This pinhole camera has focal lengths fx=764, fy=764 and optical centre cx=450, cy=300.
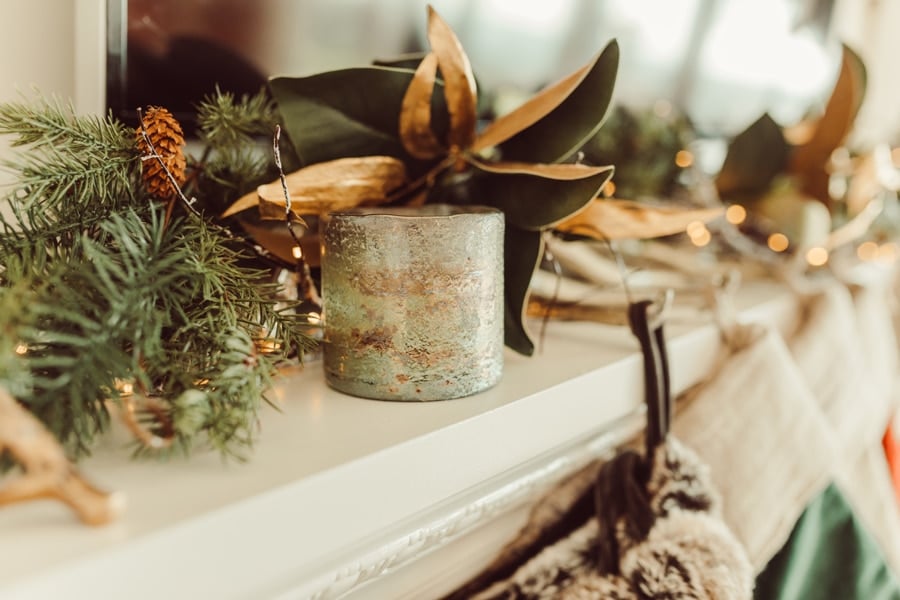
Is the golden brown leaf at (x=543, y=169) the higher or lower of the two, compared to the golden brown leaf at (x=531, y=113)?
lower

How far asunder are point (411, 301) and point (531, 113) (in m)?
0.17

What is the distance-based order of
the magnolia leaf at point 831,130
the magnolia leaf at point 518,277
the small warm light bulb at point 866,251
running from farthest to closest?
the small warm light bulb at point 866,251 < the magnolia leaf at point 831,130 < the magnolia leaf at point 518,277

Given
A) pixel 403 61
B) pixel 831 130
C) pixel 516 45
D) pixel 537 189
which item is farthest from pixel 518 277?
pixel 831 130

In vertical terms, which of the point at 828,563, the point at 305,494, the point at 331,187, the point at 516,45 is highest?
the point at 516,45

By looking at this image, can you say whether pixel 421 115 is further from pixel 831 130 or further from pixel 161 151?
pixel 831 130

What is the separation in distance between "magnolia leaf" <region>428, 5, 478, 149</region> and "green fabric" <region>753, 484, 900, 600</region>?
0.40 meters

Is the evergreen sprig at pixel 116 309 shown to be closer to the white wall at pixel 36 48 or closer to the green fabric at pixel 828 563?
the white wall at pixel 36 48

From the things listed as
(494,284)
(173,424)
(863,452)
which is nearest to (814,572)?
(863,452)

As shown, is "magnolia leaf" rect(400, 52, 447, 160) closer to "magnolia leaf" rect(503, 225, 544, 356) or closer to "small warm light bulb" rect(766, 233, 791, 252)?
"magnolia leaf" rect(503, 225, 544, 356)

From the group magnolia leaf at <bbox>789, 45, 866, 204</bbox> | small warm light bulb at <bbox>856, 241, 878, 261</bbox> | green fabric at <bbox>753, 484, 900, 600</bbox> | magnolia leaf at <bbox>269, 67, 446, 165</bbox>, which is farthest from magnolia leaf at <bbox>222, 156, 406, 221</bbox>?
small warm light bulb at <bbox>856, 241, 878, 261</bbox>

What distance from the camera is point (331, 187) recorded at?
0.46 meters

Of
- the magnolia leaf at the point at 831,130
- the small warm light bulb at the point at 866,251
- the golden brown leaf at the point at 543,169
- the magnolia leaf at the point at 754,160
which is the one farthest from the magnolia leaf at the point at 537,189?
the small warm light bulb at the point at 866,251

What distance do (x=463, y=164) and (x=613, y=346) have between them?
187mm

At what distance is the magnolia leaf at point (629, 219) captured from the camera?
1.81 feet
